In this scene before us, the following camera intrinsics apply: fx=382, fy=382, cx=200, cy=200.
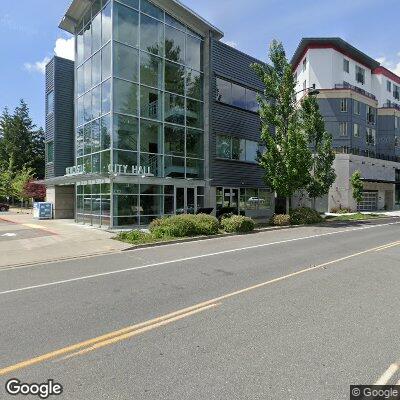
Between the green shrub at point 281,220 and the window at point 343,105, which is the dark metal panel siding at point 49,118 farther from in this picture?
the window at point 343,105

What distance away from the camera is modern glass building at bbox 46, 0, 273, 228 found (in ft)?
71.6

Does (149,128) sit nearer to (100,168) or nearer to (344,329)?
(100,168)

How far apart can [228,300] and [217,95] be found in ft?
71.7

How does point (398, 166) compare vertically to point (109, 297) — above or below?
above

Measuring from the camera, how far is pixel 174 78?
25031 millimetres

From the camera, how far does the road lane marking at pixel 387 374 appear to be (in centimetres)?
411

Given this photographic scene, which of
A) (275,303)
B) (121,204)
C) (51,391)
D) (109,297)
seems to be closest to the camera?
(51,391)

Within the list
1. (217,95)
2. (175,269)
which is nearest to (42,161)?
(217,95)

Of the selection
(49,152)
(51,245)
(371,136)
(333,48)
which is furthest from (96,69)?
(371,136)

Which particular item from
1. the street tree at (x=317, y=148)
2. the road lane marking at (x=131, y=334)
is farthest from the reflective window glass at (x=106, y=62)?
the road lane marking at (x=131, y=334)

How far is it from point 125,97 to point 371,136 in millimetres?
39296

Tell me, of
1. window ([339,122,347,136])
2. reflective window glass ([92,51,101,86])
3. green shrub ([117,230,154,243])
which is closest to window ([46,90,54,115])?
reflective window glass ([92,51,101,86])

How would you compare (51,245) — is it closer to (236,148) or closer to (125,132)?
(125,132)

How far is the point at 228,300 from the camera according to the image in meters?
7.21
